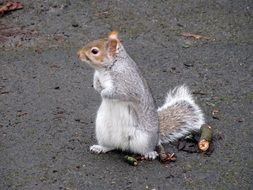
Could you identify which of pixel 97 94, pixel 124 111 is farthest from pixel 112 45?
pixel 97 94

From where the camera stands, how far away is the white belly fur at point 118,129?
11.1 ft

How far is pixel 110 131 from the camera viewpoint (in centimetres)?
344

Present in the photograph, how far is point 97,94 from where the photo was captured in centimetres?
423

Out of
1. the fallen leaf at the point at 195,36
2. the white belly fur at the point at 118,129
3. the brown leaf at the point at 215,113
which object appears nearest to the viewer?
the white belly fur at the point at 118,129

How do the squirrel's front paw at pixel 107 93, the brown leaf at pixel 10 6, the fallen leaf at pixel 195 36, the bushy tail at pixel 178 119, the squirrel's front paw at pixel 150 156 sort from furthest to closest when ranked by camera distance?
the brown leaf at pixel 10 6 < the fallen leaf at pixel 195 36 < the bushy tail at pixel 178 119 < the squirrel's front paw at pixel 150 156 < the squirrel's front paw at pixel 107 93

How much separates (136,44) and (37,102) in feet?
3.88

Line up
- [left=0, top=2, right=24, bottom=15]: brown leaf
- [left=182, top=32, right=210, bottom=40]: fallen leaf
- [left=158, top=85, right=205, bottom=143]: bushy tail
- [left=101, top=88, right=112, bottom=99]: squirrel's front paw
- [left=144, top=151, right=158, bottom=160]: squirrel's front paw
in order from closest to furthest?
[left=101, top=88, right=112, bottom=99]: squirrel's front paw < [left=144, top=151, right=158, bottom=160]: squirrel's front paw < [left=158, top=85, right=205, bottom=143]: bushy tail < [left=182, top=32, right=210, bottom=40]: fallen leaf < [left=0, top=2, right=24, bottom=15]: brown leaf

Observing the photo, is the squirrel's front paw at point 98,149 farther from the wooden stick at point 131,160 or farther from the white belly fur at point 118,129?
the wooden stick at point 131,160

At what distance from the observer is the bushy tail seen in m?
3.66

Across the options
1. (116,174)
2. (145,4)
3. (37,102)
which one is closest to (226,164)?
(116,174)

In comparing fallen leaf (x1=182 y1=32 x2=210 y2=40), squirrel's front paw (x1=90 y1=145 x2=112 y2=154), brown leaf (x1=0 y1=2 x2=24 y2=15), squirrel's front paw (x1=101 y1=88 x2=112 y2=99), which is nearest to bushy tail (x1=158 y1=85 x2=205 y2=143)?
squirrel's front paw (x1=90 y1=145 x2=112 y2=154)

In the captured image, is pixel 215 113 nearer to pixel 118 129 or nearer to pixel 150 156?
pixel 150 156

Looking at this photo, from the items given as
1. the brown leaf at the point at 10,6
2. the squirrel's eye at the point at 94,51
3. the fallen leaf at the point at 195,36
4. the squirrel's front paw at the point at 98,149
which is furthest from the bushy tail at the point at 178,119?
the brown leaf at the point at 10,6

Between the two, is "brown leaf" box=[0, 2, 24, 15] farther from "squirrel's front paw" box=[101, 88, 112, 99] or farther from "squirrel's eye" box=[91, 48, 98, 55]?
"squirrel's front paw" box=[101, 88, 112, 99]
